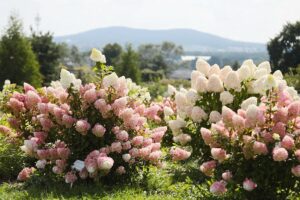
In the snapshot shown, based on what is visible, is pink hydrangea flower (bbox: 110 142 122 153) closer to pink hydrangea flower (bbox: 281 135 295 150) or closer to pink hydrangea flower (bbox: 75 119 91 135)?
pink hydrangea flower (bbox: 75 119 91 135)

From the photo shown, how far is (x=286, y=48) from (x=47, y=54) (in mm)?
25513

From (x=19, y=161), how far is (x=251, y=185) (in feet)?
13.4

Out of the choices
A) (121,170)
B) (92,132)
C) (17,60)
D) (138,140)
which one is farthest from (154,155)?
(17,60)

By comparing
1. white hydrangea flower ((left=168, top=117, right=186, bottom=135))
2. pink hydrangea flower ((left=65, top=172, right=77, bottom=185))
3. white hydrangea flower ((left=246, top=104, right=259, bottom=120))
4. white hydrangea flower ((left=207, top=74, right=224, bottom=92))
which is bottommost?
pink hydrangea flower ((left=65, top=172, right=77, bottom=185))

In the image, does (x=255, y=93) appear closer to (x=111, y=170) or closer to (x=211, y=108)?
(x=211, y=108)

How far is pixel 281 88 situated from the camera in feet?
16.8

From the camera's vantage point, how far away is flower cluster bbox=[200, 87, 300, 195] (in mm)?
4598

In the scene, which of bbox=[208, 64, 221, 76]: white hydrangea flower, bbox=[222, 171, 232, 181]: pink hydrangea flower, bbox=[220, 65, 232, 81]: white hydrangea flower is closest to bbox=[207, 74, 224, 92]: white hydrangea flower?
bbox=[220, 65, 232, 81]: white hydrangea flower

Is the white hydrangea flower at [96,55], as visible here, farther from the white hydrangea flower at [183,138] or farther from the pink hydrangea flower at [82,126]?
the white hydrangea flower at [183,138]

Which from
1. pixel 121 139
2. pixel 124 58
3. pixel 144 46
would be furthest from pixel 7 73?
pixel 144 46

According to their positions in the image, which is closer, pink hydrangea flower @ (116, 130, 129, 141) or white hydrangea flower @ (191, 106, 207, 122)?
white hydrangea flower @ (191, 106, 207, 122)

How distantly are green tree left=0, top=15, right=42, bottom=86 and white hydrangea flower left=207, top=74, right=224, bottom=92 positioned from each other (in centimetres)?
2342

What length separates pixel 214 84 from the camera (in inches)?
214

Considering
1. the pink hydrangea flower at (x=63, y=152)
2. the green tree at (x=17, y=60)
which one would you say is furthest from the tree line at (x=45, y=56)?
the pink hydrangea flower at (x=63, y=152)
